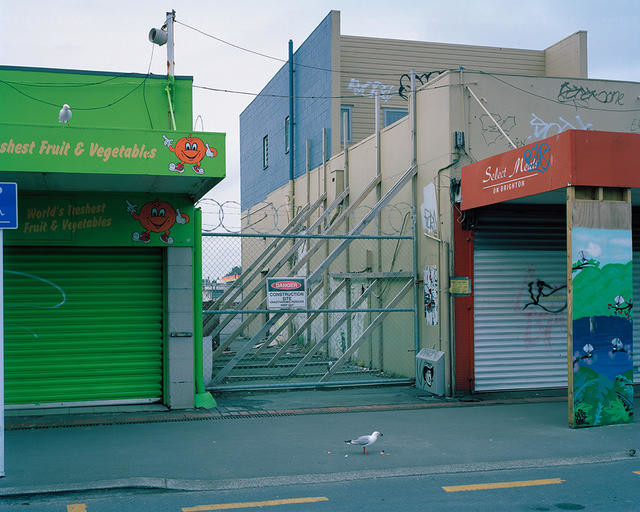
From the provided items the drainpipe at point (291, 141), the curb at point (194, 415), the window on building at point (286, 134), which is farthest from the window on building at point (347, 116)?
the curb at point (194, 415)

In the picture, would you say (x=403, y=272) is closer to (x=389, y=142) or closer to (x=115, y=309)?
(x=389, y=142)

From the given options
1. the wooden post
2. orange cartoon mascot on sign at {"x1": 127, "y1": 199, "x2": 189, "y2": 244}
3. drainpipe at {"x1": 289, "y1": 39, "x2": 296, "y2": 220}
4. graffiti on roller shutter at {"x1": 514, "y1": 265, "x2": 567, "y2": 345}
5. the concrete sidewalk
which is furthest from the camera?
drainpipe at {"x1": 289, "y1": 39, "x2": 296, "y2": 220}

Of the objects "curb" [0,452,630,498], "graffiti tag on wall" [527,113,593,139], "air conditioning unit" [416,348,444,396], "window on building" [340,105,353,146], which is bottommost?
"curb" [0,452,630,498]

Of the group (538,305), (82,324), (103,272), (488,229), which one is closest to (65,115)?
(103,272)

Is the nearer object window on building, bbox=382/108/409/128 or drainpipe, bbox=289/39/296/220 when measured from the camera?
window on building, bbox=382/108/409/128

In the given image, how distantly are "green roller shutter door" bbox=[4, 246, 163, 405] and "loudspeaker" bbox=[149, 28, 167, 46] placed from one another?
3.13m

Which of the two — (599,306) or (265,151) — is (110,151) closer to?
(599,306)

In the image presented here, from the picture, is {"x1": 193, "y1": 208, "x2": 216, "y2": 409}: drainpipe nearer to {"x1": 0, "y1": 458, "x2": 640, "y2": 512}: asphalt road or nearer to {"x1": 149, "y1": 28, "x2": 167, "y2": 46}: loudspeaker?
{"x1": 149, "y1": 28, "x2": 167, "y2": 46}: loudspeaker

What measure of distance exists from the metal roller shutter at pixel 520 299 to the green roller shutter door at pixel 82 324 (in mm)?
5245

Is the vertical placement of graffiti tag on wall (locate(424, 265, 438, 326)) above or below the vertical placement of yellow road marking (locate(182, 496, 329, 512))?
above

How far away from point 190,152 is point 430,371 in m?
5.58

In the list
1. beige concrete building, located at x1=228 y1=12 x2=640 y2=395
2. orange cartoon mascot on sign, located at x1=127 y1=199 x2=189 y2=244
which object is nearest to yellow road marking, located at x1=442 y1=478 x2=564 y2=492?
beige concrete building, located at x1=228 y1=12 x2=640 y2=395

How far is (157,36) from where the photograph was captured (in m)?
10.9

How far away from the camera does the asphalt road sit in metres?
6.21
